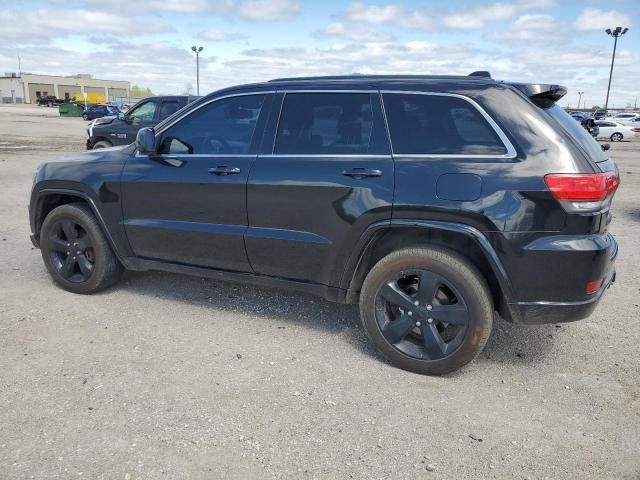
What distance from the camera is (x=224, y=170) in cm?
384

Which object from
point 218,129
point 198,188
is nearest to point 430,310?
point 198,188

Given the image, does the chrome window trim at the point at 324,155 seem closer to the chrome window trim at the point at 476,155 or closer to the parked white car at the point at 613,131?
the chrome window trim at the point at 476,155

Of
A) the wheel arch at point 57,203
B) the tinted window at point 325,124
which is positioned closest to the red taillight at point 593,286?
the tinted window at point 325,124

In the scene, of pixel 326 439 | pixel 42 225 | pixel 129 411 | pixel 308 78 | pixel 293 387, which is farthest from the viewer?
pixel 42 225

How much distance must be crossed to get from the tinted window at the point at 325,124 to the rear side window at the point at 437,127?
0.19 m

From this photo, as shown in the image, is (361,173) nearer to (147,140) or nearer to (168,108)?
(147,140)

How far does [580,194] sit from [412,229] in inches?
39.3

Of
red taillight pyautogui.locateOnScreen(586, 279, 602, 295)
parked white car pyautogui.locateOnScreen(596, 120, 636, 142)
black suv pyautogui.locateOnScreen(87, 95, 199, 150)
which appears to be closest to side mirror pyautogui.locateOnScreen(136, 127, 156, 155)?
red taillight pyautogui.locateOnScreen(586, 279, 602, 295)

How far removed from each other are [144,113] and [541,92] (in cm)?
1105

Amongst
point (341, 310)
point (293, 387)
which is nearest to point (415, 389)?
point (293, 387)

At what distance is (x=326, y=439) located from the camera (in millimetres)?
2725

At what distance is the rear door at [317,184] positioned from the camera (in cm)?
338

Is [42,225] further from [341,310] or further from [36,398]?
[341,310]

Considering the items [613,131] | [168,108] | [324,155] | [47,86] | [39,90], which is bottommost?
[324,155]
